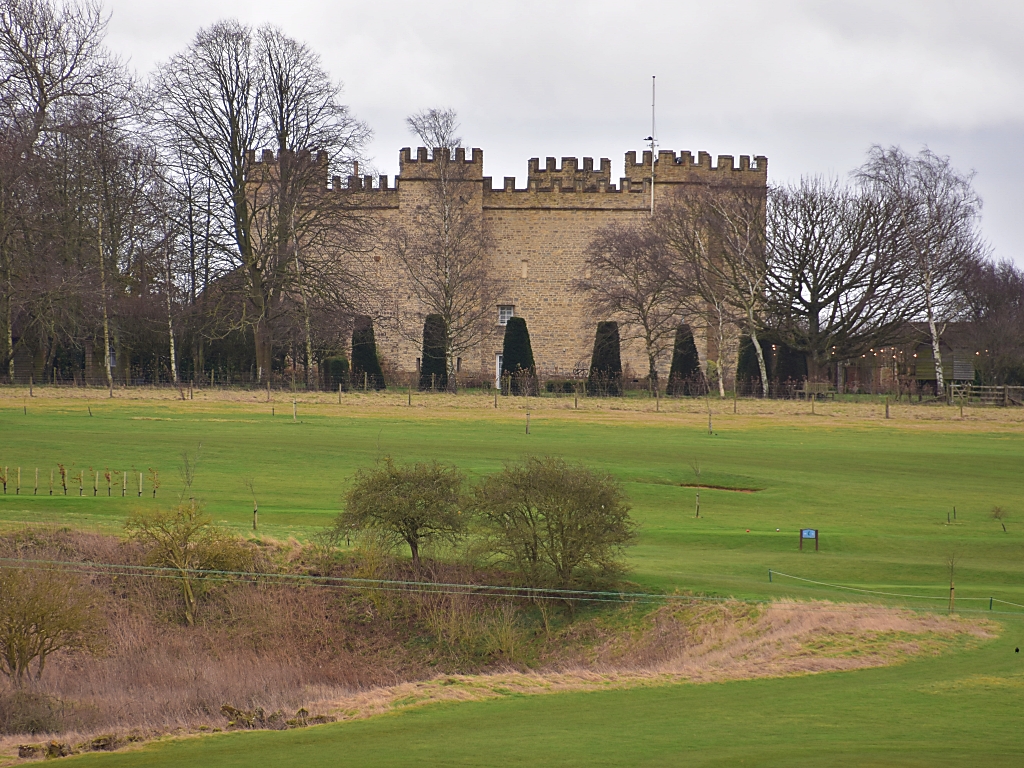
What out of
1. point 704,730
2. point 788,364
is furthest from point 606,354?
point 704,730

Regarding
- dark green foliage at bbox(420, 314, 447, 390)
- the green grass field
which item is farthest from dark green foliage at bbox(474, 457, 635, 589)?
dark green foliage at bbox(420, 314, 447, 390)

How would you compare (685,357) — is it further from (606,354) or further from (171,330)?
(171,330)

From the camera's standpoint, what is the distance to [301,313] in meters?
49.1

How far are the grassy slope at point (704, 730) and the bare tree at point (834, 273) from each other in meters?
40.0

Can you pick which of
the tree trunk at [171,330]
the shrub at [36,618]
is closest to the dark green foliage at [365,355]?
the tree trunk at [171,330]

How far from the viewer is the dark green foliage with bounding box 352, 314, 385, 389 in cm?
5144

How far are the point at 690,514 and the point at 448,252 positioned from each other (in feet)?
97.6

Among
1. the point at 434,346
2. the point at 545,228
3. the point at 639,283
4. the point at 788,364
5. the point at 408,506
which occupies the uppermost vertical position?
the point at 545,228

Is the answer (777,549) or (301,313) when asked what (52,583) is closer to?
(777,549)

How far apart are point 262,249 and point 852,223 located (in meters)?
27.8

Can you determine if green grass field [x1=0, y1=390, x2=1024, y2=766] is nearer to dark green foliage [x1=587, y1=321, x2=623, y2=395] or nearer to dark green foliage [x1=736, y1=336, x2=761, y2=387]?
dark green foliage [x1=587, y1=321, x2=623, y2=395]

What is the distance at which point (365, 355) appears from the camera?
52.7 m

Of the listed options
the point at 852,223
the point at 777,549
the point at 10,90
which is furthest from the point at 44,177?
the point at 852,223

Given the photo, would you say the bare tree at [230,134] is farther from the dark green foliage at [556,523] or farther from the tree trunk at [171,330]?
the dark green foliage at [556,523]
